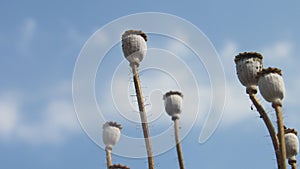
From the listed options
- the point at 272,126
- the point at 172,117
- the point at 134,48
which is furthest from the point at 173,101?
the point at 272,126

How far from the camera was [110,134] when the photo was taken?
42.3 feet

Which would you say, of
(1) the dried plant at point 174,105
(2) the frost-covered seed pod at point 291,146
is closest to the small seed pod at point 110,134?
(1) the dried plant at point 174,105

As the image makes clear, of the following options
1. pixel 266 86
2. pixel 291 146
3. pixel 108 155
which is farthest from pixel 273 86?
pixel 108 155

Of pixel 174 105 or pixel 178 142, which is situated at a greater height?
pixel 174 105

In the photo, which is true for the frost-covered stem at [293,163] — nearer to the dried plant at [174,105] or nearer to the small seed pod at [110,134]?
the dried plant at [174,105]

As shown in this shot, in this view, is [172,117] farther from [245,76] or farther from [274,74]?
[274,74]

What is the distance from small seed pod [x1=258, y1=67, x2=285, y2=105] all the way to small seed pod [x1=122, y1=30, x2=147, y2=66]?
3.43m

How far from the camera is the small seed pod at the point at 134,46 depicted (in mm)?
13211

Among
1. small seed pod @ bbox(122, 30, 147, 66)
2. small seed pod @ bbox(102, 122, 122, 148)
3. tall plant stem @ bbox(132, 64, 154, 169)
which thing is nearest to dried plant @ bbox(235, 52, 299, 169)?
tall plant stem @ bbox(132, 64, 154, 169)

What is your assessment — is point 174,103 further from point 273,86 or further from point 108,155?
point 273,86

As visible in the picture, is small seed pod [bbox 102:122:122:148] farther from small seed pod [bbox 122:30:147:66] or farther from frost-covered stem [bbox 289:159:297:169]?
frost-covered stem [bbox 289:159:297:169]

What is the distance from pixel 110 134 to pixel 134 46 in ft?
A: 7.24

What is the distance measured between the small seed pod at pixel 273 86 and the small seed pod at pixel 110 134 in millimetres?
3757

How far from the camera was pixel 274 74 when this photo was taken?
36.1 ft
